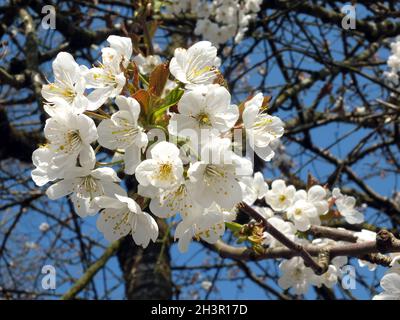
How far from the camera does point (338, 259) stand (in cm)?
203

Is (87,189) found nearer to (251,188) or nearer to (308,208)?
(251,188)

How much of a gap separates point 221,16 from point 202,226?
268 cm

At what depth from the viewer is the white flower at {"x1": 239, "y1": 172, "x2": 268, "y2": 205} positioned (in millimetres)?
1256

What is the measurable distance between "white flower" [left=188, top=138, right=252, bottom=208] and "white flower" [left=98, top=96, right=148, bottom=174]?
0.45 feet

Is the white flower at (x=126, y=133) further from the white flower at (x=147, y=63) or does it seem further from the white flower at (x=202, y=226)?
the white flower at (x=147, y=63)

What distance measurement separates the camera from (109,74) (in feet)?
4.18

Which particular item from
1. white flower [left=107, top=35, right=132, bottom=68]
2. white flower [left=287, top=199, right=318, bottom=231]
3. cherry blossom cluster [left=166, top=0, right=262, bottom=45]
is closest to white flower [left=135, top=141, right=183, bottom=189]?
white flower [left=107, top=35, right=132, bottom=68]

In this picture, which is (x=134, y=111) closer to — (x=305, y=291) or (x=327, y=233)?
(x=327, y=233)

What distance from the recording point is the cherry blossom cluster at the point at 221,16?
11.4 feet

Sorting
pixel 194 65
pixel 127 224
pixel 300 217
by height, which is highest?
pixel 194 65

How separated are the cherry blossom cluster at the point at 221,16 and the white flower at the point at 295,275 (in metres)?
1.90

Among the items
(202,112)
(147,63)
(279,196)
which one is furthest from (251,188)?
(147,63)
